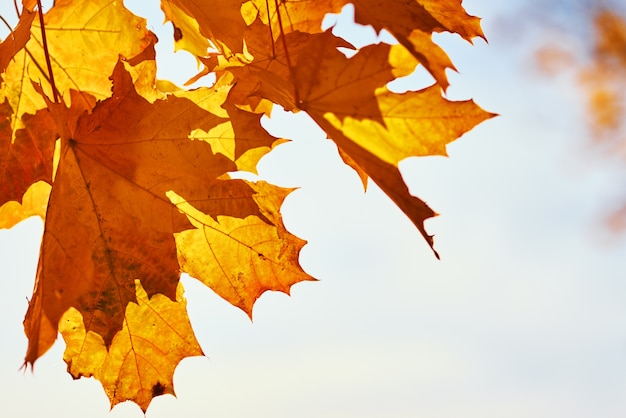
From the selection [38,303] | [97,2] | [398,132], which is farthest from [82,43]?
[398,132]

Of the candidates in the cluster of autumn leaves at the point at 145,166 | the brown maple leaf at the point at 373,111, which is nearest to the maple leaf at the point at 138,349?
the cluster of autumn leaves at the point at 145,166

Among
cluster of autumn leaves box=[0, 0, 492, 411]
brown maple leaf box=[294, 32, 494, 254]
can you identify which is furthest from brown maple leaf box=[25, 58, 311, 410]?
brown maple leaf box=[294, 32, 494, 254]

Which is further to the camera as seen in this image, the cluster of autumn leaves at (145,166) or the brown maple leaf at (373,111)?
the cluster of autumn leaves at (145,166)

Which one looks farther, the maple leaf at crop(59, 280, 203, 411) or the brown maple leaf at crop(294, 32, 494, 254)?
the maple leaf at crop(59, 280, 203, 411)

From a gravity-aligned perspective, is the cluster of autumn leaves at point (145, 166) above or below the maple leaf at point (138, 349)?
above

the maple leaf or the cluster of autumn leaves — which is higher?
the cluster of autumn leaves

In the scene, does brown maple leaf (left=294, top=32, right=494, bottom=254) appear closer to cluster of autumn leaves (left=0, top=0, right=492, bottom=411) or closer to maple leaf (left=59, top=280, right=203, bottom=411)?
cluster of autumn leaves (left=0, top=0, right=492, bottom=411)

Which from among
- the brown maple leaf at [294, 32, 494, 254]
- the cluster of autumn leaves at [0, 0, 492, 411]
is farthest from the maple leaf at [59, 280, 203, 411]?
the brown maple leaf at [294, 32, 494, 254]

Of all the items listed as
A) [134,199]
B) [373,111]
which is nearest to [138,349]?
[134,199]

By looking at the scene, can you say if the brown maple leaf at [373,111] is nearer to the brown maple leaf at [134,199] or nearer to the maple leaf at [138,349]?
the brown maple leaf at [134,199]
